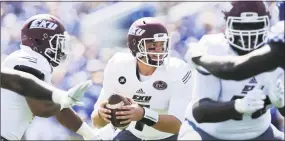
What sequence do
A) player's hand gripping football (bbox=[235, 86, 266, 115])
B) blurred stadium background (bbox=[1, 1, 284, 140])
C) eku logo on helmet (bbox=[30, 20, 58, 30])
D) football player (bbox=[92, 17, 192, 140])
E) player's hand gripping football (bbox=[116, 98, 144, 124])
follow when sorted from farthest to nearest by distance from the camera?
blurred stadium background (bbox=[1, 1, 284, 140]) < football player (bbox=[92, 17, 192, 140]) < eku logo on helmet (bbox=[30, 20, 58, 30]) < player's hand gripping football (bbox=[116, 98, 144, 124]) < player's hand gripping football (bbox=[235, 86, 266, 115])

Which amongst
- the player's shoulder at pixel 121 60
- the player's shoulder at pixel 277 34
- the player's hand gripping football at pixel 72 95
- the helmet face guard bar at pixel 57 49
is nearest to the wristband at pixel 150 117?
the player's shoulder at pixel 121 60

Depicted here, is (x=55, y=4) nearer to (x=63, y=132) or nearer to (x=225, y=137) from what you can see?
(x=63, y=132)

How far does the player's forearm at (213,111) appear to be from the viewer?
10.6 ft

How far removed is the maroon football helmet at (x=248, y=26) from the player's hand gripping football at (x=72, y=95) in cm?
67

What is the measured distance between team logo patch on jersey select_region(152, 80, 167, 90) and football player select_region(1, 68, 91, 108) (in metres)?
0.84

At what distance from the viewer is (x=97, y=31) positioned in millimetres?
5898

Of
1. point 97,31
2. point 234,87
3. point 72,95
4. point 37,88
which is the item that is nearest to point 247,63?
point 234,87

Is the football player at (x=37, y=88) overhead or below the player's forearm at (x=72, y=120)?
overhead

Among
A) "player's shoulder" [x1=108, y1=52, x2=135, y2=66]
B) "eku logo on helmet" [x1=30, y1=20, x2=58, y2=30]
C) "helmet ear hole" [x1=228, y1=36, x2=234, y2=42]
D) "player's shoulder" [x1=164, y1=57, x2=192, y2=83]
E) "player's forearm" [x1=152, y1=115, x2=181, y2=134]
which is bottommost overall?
"player's forearm" [x1=152, y1=115, x2=181, y2=134]

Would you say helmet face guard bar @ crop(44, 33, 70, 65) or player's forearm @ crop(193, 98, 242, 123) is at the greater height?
helmet face guard bar @ crop(44, 33, 70, 65)

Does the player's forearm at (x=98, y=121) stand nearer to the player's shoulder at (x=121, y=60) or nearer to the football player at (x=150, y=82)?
the football player at (x=150, y=82)

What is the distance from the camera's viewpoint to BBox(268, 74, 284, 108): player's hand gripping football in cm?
318

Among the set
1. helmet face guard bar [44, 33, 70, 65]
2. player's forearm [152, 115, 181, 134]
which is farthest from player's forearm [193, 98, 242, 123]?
helmet face guard bar [44, 33, 70, 65]

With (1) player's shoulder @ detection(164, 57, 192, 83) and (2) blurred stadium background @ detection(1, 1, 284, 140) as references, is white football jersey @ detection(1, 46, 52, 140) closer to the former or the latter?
(1) player's shoulder @ detection(164, 57, 192, 83)
